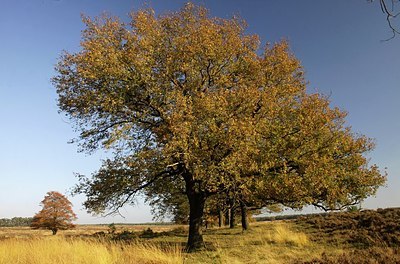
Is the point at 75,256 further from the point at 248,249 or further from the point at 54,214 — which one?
the point at 54,214

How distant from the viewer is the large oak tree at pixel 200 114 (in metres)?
16.3

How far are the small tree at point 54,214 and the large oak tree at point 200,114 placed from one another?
177 ft

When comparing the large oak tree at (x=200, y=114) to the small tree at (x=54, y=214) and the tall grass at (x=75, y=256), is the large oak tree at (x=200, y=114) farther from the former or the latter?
the small tree at (x=54, y=214)

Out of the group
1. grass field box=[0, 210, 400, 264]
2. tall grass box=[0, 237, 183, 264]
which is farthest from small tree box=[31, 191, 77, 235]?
tall grass box=[0, 237, 183, 264]


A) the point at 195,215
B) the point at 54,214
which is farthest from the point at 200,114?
the point at 54,214

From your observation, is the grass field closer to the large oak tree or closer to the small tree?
the large oak tree

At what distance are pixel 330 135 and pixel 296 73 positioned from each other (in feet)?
15.5

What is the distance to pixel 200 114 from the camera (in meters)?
16.4

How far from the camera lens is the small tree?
6675 cm

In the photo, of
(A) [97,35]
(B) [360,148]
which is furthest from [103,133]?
(B) [360,148]

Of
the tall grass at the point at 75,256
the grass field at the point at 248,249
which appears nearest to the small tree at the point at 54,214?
the grass field at the point at 248,249

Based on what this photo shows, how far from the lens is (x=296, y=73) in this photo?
2244 centimetres

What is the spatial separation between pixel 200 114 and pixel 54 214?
6106 cm

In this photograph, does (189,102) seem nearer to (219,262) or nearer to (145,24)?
(145,24)
